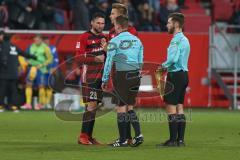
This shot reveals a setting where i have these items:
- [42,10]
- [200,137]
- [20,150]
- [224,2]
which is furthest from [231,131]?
[224,2]

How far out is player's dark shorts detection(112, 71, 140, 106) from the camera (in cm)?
1370

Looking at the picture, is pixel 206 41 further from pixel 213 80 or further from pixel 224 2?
pixel 224 2

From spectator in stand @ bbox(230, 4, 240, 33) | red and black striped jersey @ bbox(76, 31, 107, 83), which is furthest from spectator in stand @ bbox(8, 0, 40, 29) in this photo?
Answer: red and black striped jersey @ bbox(76, 31, 107, 83)

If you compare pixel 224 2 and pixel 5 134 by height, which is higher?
pixel 224 2

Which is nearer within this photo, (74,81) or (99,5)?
(74,81)

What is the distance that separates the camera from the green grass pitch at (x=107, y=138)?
12320mm

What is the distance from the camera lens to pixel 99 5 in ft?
94.0

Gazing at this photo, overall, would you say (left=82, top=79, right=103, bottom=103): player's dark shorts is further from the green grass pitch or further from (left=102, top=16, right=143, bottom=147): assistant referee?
the green grass pitch

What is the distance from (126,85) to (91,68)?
1.10m

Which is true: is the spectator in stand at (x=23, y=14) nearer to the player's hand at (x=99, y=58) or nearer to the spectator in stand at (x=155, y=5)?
the spectator in stand at (x=155, y=5)

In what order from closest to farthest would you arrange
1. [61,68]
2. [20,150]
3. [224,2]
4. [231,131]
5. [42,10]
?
[20,150], [231,131], [61,68], [42,10], [224,2]

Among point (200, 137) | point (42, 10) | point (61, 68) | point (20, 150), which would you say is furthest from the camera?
point (42, 10)

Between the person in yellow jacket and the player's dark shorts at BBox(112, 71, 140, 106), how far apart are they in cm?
1245

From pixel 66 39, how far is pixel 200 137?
1180cm
